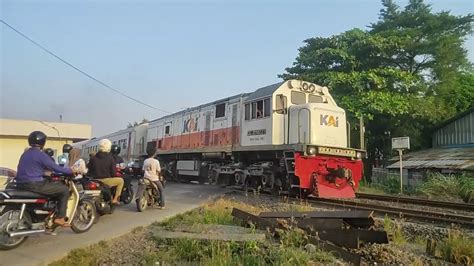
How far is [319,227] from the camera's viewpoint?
6.52 metres

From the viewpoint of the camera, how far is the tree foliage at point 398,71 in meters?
25.7

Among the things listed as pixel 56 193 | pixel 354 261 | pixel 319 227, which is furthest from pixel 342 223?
pixel 56 193

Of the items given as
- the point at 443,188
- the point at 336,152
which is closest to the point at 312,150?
the point at 336,152

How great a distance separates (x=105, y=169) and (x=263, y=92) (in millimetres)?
7171

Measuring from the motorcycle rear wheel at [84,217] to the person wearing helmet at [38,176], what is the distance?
21.9 inches

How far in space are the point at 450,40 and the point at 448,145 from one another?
705 centimetres

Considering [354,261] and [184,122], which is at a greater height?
[184,122]

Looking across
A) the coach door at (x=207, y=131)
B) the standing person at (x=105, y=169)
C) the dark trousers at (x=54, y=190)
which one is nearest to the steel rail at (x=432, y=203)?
the coach door at (x=207, y=131)

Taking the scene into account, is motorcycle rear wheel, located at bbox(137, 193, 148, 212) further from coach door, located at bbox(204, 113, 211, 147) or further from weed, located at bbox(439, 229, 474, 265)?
coach door, located at bbox(204, 113, 211, 147)

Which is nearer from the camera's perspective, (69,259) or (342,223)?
(69,259)

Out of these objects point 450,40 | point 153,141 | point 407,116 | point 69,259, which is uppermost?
point 450,40

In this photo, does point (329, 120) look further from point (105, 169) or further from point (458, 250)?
point (458, 250)

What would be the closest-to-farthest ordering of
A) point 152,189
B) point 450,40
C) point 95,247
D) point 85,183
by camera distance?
point 95,247 < point 85,183 < point 152,189 < point 450,40

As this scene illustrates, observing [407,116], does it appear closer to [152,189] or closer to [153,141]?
[153,141]
